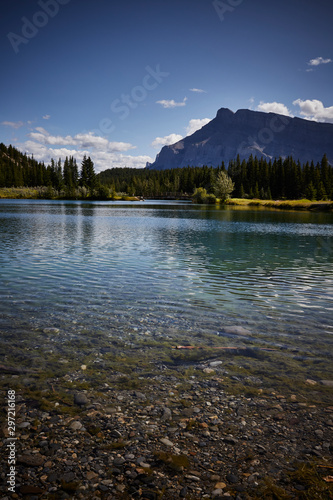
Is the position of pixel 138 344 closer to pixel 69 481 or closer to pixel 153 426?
pixel 153 426

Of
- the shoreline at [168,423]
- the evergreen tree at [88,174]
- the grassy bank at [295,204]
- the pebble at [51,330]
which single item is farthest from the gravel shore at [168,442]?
the evergreen tree at [88,174]

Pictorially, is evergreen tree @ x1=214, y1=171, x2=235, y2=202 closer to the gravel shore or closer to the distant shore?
the distant shore

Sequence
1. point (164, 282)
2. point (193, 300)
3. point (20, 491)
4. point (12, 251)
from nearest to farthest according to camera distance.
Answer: point (20, 491)
point (193, 300)
point (164, 282)
point (12, 251)

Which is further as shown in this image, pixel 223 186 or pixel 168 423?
pixel 223 186

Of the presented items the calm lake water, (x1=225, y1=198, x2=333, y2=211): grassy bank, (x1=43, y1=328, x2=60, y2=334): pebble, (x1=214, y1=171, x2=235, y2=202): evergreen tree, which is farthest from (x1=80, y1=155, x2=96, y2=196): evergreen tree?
(x1=43, y1=328, x2=60, y2=334): pebble

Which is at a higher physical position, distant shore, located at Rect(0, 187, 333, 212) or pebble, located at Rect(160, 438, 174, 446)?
distant shore, located at Rect(0, 187, 333, 212)

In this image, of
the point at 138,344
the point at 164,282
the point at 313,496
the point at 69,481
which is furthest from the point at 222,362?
the point at 164,282

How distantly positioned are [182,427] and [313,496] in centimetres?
203

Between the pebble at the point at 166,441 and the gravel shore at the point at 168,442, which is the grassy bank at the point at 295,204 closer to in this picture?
the gravel shore at the point at 168,442

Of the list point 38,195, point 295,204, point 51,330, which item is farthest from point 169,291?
point 38,195

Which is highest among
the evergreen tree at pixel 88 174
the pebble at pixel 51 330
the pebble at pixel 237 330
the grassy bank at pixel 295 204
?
the evergreen tree at pixel 88 174

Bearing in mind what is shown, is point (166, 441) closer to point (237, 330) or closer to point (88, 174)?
point (237, 330)

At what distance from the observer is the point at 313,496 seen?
3766 mm

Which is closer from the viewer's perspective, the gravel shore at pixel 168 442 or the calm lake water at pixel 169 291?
the gravel shore at pixel 168 442
